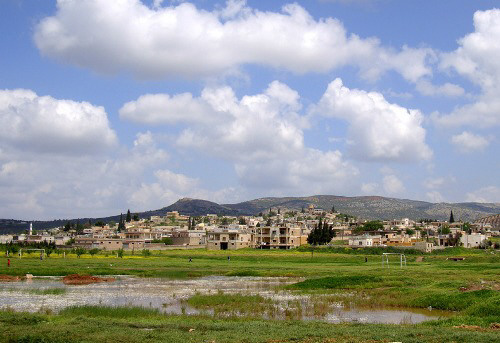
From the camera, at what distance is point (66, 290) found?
4653 centimetres

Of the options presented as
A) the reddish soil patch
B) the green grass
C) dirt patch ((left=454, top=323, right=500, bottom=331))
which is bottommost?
the reddish soil patch

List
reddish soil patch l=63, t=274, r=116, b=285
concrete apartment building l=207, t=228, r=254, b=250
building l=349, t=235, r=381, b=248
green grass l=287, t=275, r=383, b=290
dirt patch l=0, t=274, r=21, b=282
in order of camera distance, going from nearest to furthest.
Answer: green grass l=287, t=275, r=383, b=290
reddish soil patch l=63, t=274, r=116, b=285
dirt patch l=0, t=274, r=21, b=282
building l=349, t=235, r=381, b=248
concrete apartment building l=207, t=228, r=254, b=250

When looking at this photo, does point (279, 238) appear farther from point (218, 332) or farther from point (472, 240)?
point (218, 332)

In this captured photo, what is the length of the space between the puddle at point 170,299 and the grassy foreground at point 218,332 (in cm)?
597

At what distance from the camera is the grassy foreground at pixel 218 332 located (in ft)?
68.5

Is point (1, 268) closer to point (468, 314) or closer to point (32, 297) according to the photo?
point (32, 297)

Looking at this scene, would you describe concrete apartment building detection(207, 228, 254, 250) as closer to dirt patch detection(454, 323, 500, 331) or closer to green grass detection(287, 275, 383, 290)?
green grass detection(287, 275, 383, 290)

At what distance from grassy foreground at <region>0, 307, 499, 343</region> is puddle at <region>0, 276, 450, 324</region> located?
5970 mm

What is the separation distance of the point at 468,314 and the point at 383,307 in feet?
22.2

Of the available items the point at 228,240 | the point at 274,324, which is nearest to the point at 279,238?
the point at 228,240

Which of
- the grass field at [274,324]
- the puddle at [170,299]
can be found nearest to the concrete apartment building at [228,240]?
the puddle at [170,299]

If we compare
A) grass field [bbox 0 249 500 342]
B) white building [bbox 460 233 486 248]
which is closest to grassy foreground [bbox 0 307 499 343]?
grass field [bbox 0 249 500 342]

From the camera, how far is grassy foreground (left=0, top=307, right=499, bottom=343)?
68.5 feet

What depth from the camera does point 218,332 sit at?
75.7ft
